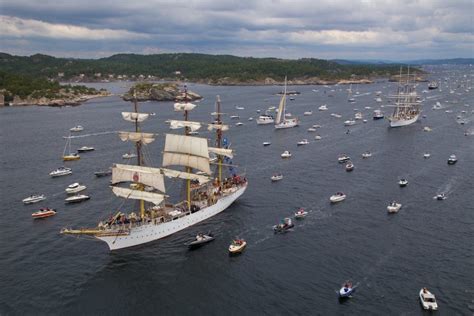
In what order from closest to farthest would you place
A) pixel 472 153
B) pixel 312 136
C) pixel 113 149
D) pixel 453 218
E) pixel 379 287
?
pixel 379 287
pixel 453 218
pixel 472 153
pixel 113 149
pixel 312 136

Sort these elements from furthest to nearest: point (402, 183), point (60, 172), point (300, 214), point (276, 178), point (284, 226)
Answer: point (60, 172)
point (276, 178)
point (402, 183)
point (300, 214)
point (284, 226)

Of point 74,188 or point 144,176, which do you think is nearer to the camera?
point 144,176

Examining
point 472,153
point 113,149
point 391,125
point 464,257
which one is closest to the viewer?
point 464,257

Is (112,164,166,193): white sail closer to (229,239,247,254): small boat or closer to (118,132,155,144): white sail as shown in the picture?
(118,132,155,144): white sail

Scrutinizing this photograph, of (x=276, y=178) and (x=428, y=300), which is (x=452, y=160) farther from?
(x=428, y=300)

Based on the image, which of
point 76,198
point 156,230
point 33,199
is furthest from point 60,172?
point 156,230

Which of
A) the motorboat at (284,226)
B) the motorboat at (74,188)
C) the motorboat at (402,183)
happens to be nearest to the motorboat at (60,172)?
the motorboat at (74,188)

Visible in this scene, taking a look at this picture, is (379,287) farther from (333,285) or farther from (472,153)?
(472,153)

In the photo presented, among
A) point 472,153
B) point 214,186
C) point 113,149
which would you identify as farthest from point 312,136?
point 214,186
